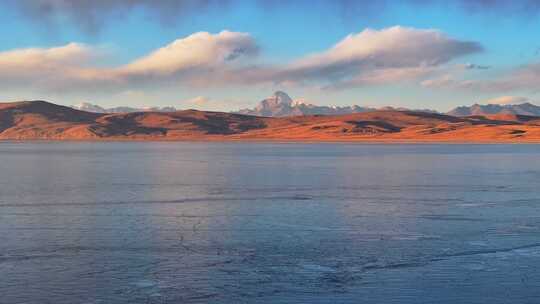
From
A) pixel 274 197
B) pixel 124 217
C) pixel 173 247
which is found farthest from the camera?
pixel 274 197

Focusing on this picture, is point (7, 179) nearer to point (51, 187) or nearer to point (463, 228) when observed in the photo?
point (51, 187)

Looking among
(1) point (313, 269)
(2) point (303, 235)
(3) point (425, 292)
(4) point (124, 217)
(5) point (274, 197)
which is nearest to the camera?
(3) point (425, 292)

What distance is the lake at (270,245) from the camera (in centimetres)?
1700

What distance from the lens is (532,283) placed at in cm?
1756

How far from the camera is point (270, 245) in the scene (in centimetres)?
2244

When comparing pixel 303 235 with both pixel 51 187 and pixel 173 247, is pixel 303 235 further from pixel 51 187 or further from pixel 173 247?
pixel 51 187

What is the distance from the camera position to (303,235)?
24.3 metres

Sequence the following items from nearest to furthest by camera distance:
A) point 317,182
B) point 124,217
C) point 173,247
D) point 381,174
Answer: point 173,247 < point 124,217 < point 317,182 < point 381,174

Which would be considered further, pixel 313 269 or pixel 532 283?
pixel 313 269

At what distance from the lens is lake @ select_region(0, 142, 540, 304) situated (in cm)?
1700

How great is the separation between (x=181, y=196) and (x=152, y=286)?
20.1 meters

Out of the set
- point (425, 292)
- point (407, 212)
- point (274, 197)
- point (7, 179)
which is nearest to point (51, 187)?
point (7, 179)

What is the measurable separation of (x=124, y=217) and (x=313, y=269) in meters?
11.8

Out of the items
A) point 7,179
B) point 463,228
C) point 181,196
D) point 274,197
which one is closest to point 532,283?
point 463,228
